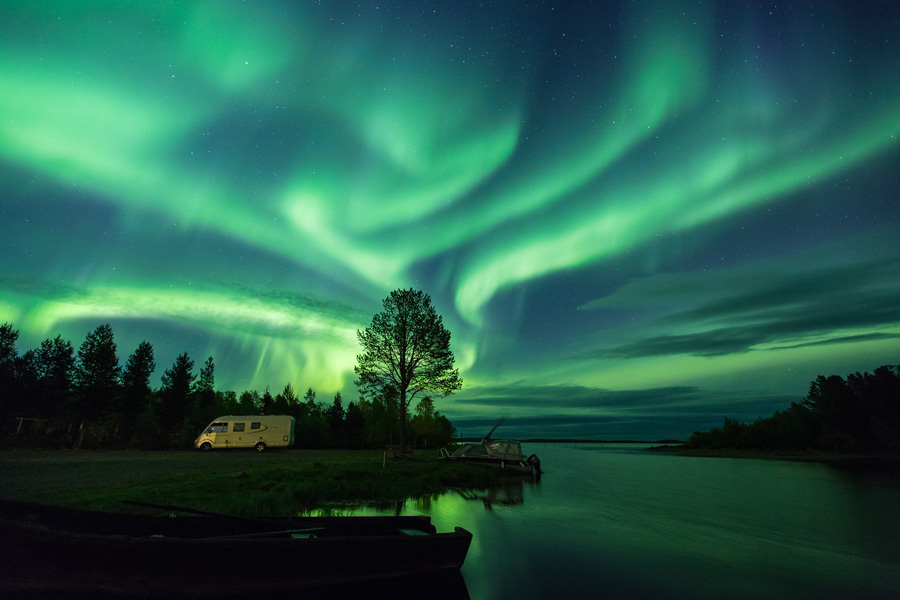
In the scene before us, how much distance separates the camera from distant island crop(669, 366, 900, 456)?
2785 inches

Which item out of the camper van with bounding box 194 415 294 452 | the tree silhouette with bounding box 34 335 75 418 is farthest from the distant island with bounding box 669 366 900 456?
the tree silhouette with bounding box 34 335 75 418

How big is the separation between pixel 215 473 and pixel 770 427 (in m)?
113

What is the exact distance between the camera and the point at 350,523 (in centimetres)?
953

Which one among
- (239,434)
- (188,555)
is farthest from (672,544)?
→ (239,434)

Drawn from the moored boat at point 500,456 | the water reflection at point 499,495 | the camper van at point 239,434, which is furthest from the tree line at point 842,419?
the camper van at point 239,434

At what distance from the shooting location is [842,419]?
75.8 metres

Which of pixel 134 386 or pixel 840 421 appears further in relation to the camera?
pixel 840 421

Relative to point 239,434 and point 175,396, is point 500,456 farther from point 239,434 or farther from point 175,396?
point 175,396

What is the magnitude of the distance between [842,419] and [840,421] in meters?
0.74

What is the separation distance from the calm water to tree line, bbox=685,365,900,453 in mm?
65559

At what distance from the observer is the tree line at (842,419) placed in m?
70.8

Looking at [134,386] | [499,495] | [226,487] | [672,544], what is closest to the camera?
[672,544]

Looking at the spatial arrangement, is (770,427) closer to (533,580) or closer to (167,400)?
(533,580)

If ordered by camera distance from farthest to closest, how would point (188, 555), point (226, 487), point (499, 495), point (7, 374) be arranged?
point (7, 374) → point (499, 495) → point (226, 487) → point (188, 555)
